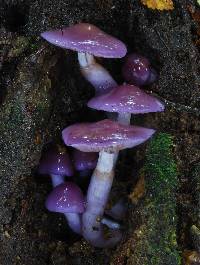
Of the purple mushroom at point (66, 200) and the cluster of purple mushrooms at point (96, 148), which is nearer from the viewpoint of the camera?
the cluster of purple mushrooms at point (96, 148)

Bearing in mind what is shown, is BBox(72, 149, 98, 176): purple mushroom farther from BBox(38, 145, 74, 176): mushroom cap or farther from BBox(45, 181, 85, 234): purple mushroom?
BBox(45, 181, 85, 234): purple mushroom

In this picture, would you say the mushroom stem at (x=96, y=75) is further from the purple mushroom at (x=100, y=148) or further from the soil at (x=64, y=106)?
the purple mushroom at (x=100, y=148)

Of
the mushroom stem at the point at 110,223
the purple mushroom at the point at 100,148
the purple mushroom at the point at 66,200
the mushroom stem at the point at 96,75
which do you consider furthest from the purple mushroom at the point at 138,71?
the mushroom stem at the point at 110,223

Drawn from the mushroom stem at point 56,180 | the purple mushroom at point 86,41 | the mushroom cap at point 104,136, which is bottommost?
the mushroom stem at point 56,180

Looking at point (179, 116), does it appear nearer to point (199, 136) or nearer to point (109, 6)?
point (199, 136)

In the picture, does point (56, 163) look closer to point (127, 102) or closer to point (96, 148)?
point (96, 148)

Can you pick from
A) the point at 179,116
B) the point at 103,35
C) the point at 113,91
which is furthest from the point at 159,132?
the point at 103,35
